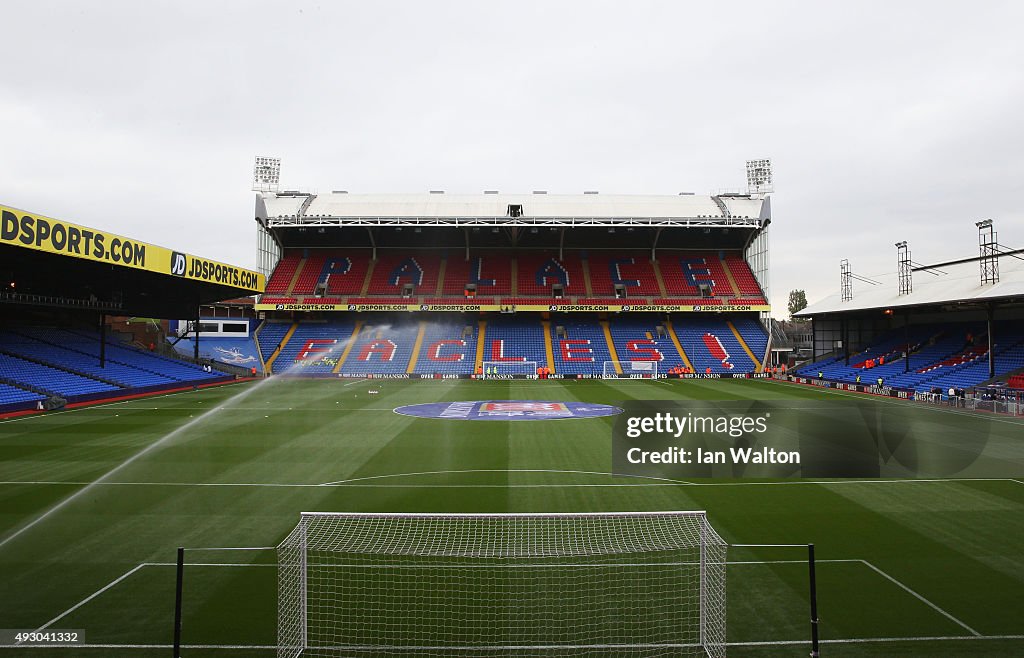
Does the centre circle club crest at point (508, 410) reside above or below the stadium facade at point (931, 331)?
below

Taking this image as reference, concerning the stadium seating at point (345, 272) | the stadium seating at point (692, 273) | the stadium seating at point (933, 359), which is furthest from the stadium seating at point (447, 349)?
the stadium seating at point (933, 359)

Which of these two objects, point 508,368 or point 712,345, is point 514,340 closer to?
point 508,368

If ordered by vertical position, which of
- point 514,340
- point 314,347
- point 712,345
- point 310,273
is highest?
point 310,273

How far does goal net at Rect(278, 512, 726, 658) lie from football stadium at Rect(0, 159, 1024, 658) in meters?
0.05

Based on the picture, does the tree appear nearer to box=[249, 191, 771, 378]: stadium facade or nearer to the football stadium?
box=[249, 191, 771, 378]: stadium facade

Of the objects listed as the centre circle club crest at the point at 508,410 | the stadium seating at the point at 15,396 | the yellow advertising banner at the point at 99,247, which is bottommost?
the centre circle club crest at the point at 508,410

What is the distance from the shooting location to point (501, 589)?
7.89 meters

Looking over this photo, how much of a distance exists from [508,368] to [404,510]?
1490 inches

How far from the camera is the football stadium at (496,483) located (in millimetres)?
6973

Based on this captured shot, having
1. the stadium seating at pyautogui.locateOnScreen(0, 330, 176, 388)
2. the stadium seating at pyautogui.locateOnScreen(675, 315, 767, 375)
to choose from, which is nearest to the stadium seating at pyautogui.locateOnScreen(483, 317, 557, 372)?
the stadium seating at pyautogui.locateOnScreen(675, 315, 767, 375)

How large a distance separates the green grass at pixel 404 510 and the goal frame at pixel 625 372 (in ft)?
87.5

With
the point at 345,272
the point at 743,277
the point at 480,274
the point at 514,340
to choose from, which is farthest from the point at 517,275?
the point at 743,277

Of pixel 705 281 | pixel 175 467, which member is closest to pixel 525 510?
pixel 175 467

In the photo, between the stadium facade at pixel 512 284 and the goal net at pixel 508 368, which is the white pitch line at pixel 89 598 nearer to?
the stadium facade at pixel 512 284
